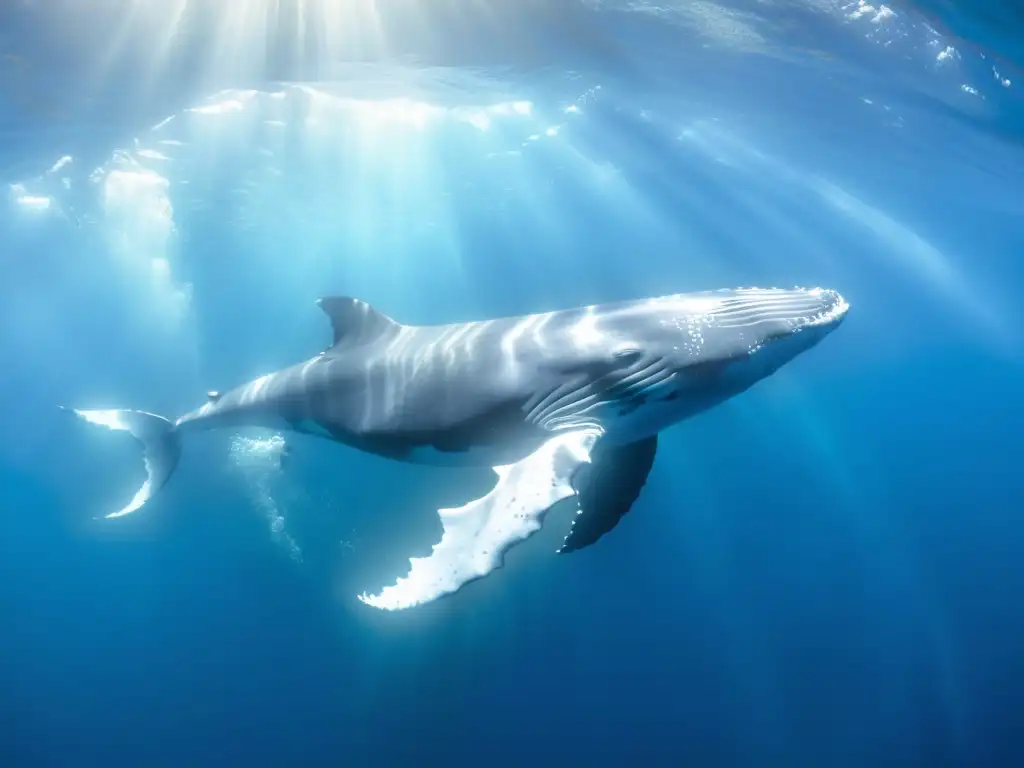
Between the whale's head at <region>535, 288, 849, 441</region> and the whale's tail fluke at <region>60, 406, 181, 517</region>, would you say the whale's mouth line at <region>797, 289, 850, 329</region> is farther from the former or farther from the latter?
the whale's tail fluke at <region>60, 406, 181, 517</region>

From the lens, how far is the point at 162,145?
27.6 m

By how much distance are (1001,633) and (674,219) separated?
35215 millimetres

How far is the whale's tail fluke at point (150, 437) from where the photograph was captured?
11773 millimetres

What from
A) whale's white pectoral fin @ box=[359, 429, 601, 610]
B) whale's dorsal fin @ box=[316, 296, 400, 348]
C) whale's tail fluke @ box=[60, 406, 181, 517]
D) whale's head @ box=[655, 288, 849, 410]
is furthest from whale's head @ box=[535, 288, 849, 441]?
whale's tail fluke @ box=[60, 406, 181, 517]

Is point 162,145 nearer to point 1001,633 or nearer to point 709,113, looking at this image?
point 709,113

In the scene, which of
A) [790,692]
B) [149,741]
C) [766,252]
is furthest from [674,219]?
[149,741]

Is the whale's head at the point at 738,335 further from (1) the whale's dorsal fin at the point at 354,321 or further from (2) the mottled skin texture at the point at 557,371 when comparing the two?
(1) the whale's dorsal fin at the point at 354,321

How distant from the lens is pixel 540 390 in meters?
6.20

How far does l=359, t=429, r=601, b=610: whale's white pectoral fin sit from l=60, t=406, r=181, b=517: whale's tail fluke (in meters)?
9.41

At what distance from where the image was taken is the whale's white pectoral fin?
425 cm

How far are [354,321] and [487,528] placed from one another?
16.7 feet

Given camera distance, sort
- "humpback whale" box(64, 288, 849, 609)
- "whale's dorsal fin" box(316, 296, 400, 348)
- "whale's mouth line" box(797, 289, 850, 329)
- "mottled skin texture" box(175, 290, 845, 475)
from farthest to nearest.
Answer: "whale's dorsal fin" box(316, 296, 400, 348) < "mottled skin texture" box(175, 290, 845, 475) < "whale's mouth line" box(797, 289, 850, 329) < "humpback whale" box(64, 288, 849, 609)

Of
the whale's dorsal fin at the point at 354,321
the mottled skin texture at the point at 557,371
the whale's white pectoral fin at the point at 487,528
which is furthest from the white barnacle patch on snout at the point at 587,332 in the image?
the whale's dorsal fin at the point at 354,321

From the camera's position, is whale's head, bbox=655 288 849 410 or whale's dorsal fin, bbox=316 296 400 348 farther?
whale's dorsal fin, bbox=316 296 400 348
